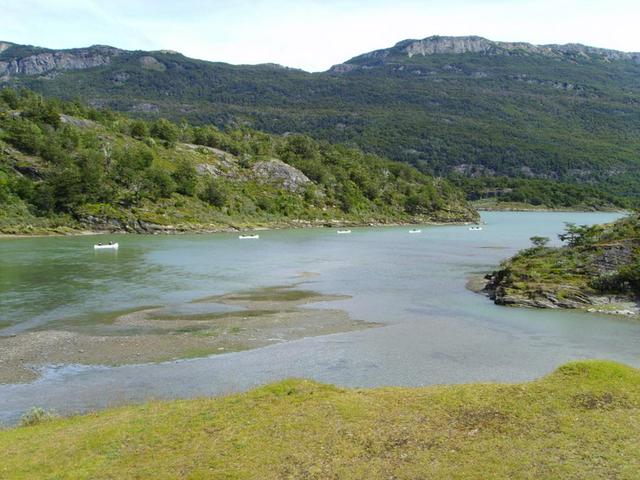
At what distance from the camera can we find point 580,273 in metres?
54.7

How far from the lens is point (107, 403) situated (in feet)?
78.7

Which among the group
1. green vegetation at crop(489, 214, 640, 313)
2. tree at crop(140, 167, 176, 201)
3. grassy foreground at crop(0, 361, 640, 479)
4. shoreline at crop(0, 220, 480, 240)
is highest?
tree at crop(140, 167, 176, 201)

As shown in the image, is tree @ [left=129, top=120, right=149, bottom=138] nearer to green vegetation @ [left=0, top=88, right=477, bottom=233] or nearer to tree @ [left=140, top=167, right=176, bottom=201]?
green vegetation @ [left=0, top=88, right=477, bottom=233]

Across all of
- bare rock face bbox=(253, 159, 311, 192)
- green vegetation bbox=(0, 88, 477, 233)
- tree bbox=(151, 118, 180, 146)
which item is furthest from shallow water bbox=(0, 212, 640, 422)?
tree bbox=(151, 118, 180, 146)

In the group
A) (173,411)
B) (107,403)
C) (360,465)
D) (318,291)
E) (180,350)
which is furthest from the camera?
(318,291)

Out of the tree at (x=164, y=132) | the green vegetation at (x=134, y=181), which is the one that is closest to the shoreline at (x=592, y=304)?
the green vegetation at (x=134, y=181)

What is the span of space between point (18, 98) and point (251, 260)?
4994 inches

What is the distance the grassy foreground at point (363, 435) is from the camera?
13727 mm

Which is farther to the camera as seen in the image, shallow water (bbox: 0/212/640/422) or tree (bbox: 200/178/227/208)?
tree (bbox: 200/178/227/208)

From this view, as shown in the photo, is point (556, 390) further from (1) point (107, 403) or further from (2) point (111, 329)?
(2) point (111, 329)

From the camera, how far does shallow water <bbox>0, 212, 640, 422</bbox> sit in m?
27.6

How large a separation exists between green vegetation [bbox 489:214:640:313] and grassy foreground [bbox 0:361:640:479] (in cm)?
3307

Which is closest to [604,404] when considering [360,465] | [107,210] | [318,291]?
[360,465]

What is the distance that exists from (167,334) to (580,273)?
38915mm
